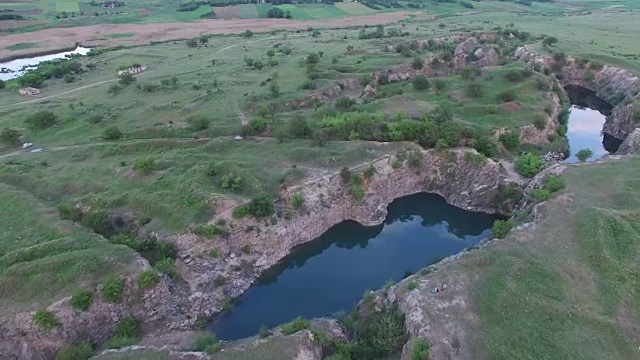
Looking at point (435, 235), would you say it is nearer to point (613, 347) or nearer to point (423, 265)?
point (423, 265)

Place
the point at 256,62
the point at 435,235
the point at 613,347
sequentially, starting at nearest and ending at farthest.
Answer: the point at 613,347
the point at 435,235
the point at 256,62

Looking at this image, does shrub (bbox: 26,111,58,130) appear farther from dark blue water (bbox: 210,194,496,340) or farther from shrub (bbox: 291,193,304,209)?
dark blue water (bbox: 210,194,496,340)

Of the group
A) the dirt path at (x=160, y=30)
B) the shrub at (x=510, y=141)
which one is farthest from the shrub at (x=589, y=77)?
the dirt path at (x=160, y=30)

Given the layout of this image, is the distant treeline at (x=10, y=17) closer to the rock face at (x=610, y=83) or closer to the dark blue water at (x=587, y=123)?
the rock face at (x=610, y=83)

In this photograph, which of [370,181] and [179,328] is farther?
[370,181]

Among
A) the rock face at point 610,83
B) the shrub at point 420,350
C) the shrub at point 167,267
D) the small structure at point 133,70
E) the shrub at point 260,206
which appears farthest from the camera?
the small structure at point 133,70

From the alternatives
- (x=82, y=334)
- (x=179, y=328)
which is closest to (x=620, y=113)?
(x=179, y=328)

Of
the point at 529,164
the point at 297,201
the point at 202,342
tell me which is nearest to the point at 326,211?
the point at 297,201
